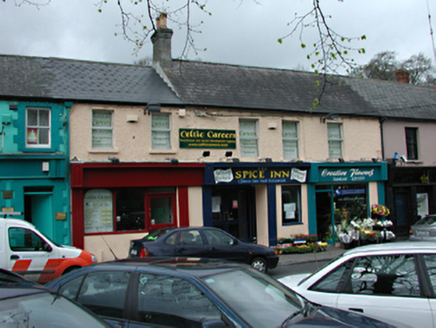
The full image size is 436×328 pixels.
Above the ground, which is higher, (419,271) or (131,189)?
(131,189)

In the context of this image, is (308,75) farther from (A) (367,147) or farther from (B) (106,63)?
(B) (106,63)

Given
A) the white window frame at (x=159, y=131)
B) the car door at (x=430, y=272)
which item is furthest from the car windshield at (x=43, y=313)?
the white window frame at (x=159, y=131)

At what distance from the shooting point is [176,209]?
1600 cm

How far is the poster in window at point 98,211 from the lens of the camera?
1476cm

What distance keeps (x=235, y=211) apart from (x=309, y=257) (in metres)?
3.66

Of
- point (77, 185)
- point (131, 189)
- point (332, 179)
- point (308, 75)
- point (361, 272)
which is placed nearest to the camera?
point (361, 272)

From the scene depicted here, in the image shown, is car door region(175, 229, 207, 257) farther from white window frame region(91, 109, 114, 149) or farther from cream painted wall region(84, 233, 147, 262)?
white window frame region(91, 109, 114, 149)

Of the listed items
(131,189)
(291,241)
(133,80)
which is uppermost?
(133,80)

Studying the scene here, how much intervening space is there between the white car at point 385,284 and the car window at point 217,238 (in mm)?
6296

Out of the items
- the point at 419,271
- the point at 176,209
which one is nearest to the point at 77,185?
the point at 176,209

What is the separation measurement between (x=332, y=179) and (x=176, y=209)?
7.12 meters

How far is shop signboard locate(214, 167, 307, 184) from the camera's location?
1658cm

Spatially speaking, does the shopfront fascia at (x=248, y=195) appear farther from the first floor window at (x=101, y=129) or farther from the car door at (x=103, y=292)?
the car door at (x=103, y=292)

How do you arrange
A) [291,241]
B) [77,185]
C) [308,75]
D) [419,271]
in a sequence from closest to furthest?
[419,271], [77,185], [291,241], [308,75]
